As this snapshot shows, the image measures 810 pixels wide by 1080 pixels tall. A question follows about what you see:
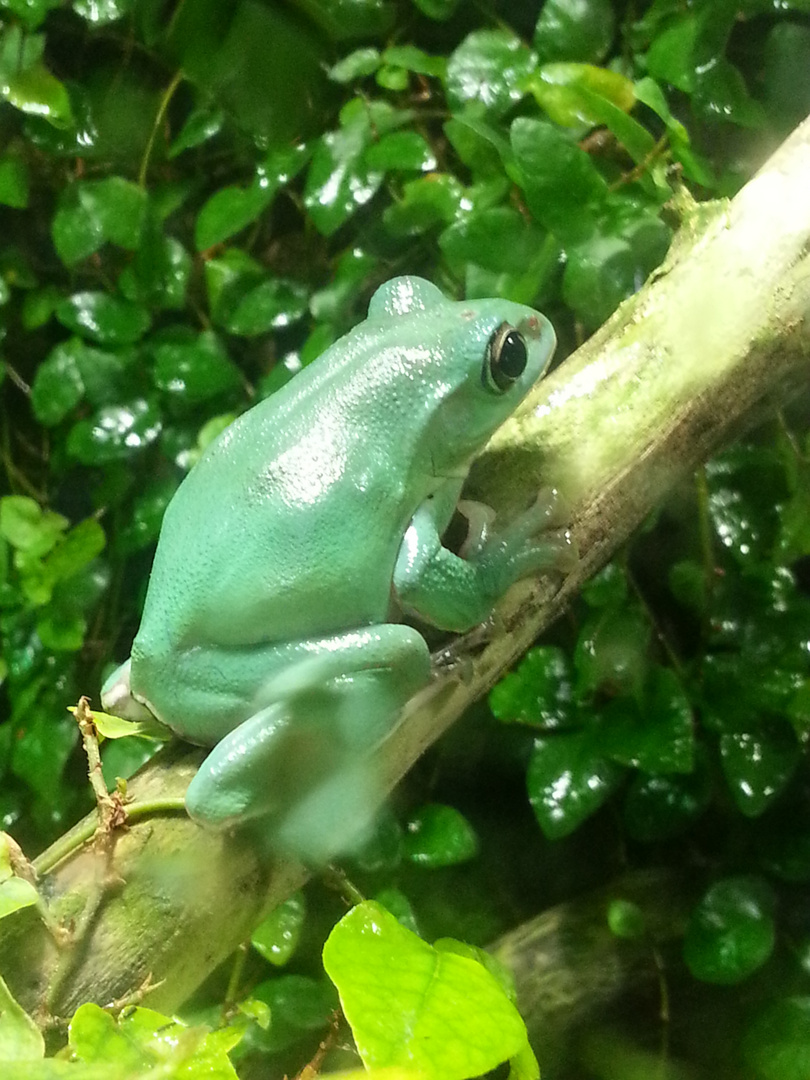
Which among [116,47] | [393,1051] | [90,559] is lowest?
[90,559]

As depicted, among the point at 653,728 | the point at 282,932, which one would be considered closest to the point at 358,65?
the point at 653,728

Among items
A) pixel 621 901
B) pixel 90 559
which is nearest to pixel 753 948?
pixel 621 901

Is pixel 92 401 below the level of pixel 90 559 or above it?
above

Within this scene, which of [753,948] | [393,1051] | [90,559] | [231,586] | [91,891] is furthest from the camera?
[90,559]

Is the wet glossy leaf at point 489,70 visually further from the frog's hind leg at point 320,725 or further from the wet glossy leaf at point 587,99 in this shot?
the frog's hind leg at point 320,725

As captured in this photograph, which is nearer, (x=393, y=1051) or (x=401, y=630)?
(x=393, y=1051)

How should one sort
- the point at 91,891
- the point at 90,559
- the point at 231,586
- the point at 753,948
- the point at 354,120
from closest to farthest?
the point at 91,891, the point at 231,586, the point at 753,948, the point at 354,120, the point at 90,559

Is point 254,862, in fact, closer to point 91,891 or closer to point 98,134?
point 91,891

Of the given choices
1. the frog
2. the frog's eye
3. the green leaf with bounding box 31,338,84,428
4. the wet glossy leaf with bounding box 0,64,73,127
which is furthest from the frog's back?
the wet glossy leaf with bounding box 0,64,73,127
